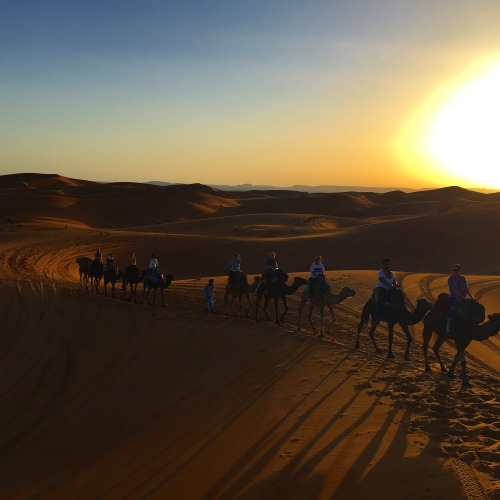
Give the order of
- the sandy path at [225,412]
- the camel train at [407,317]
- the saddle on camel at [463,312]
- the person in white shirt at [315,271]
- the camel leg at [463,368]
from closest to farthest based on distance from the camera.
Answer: the sandy path at [225,412], the camel leg at [463,368], the saddle on camel at [463,312], the camel train at [407,317], the person in white shirt at [315,271]

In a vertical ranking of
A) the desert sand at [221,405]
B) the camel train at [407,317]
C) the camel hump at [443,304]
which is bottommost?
the desert sand at [221,405]

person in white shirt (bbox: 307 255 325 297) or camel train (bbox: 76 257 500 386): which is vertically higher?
person in white shirt (bbox: 307 255 325 297)

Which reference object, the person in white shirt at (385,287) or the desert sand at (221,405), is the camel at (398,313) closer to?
the person in white shirt at (385,287)

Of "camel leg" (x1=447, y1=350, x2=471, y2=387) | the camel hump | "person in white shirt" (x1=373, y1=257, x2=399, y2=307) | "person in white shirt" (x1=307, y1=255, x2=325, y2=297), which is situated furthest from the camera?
"person in white shirt" (x1=307, y1=255, x2=325, y2=297)

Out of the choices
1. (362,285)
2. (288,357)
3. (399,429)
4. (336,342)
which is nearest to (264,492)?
(399,429)

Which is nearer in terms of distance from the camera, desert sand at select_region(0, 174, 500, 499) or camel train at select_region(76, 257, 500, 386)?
desert sand at select_region(0, 174, 500, 499)

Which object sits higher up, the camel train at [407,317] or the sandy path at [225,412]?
the camel train at [407,317]

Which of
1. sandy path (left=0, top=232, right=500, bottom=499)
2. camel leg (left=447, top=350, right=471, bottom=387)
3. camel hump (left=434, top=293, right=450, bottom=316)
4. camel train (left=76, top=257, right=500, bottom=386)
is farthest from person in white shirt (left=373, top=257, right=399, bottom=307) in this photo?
camel leg (left=447, top=350, right=471, bottom=387)

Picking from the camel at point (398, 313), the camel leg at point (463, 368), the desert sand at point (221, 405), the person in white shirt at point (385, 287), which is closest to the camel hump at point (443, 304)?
the camel at point (398, 313)

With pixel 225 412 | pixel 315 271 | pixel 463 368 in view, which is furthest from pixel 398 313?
pixel 225 412

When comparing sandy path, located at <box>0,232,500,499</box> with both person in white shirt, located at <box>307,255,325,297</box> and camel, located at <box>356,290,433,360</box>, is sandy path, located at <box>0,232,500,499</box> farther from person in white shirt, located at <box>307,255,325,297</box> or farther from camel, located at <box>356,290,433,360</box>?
person in white shirt, located at <box>307,255,325,297</box>

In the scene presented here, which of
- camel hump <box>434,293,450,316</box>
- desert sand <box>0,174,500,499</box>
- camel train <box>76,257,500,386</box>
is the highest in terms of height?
camel hump <box>434,293,450,316</box>

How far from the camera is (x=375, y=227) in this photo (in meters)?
45.3

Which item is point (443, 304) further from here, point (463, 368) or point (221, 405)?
point (221, 405)
